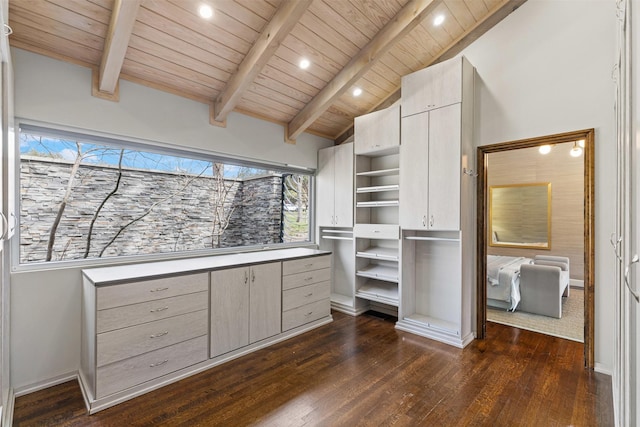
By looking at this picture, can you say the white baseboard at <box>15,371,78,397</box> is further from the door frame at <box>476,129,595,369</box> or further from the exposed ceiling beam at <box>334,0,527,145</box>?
the exposed ceiling beam at <box>334,0,527,145</box>

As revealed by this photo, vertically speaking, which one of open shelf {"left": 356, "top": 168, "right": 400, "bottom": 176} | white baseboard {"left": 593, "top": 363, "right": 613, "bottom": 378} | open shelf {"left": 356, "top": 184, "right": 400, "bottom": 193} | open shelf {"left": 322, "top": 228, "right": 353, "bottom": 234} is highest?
open shelf {"left": 356, "top": 168, "right": 400, "bottom": 176}

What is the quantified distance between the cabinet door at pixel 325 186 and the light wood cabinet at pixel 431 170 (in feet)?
3.82

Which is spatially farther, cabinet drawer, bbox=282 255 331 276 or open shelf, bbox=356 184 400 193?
open shelf, bbox=356 184 400 193

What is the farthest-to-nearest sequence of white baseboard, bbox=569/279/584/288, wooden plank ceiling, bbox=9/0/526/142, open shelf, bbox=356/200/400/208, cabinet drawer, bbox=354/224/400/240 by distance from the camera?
white baseboard, bbox=569/279/584/288 < open shelf, bbox=356/200/400/208 < cabinet drawer, bbox=354/224/400/240 < wooden plank ceiling, bbox=9/0/526/142

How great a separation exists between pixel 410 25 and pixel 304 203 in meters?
2.70

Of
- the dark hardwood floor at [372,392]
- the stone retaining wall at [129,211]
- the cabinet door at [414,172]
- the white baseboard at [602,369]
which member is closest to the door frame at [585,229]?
the white baseboard at [602,369]

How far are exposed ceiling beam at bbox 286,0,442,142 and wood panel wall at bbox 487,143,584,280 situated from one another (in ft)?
13.9

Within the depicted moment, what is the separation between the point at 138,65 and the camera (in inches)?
107

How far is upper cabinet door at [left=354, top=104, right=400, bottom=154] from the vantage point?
3.70m

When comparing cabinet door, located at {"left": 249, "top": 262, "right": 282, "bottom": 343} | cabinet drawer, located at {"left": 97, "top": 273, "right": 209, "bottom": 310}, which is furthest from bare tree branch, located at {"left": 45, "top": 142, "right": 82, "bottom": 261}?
cabinet door, located at {"left": 249, "top": 262, "right": 282, "bottom": 343}

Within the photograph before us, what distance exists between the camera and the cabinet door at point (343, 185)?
4.24 meters

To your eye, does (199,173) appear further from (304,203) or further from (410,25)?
(410,25)

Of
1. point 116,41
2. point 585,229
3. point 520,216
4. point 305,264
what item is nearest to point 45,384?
point 305,264

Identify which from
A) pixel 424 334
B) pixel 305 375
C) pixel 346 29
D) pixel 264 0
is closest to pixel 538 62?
pixel 346 29
